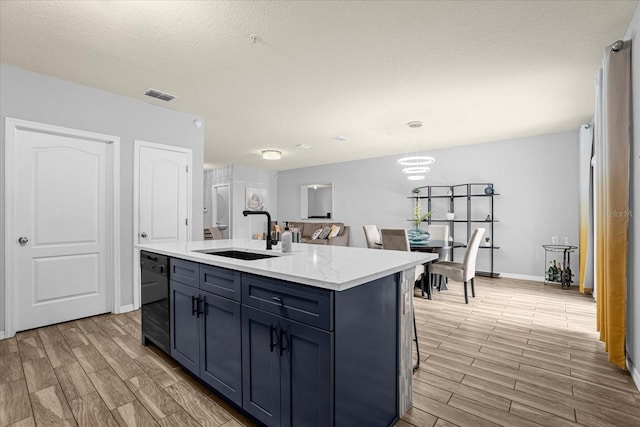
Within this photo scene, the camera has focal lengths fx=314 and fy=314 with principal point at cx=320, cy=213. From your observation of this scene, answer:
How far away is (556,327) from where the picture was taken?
10.3 ft

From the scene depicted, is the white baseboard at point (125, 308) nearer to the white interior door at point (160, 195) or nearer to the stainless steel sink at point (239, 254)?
the white interior door at point (160, 195)

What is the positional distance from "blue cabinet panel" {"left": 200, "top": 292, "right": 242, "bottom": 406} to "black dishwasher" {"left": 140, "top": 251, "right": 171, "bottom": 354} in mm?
565

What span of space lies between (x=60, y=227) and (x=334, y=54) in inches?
127

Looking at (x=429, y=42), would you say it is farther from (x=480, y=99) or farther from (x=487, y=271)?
(x=487, y=271)

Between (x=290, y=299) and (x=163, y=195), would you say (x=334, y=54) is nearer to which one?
(x=290, y=299)

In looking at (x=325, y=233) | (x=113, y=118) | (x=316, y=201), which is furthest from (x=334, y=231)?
(x=113, y=118)

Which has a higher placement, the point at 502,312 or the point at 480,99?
the point at 480,99

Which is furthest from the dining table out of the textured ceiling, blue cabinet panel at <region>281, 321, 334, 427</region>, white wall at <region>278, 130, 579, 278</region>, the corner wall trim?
the corner wall trim

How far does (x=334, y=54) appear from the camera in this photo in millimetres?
2732

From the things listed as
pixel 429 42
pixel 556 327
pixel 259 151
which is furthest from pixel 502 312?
pixel 259 151

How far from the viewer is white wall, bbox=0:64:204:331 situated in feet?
9.64

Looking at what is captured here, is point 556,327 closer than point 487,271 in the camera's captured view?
Yes

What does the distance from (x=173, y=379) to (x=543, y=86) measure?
4.38 meters

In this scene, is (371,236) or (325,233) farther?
(325,233)
